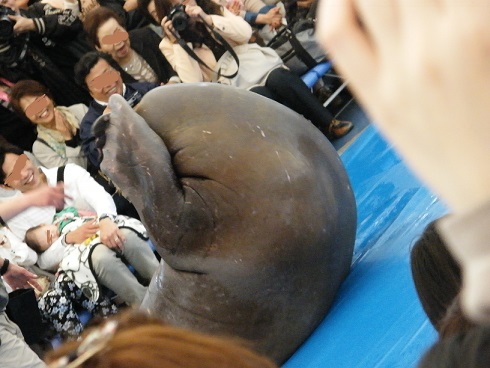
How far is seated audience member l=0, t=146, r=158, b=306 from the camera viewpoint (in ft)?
11.0

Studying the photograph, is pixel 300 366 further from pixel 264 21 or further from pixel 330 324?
pixel 264 21

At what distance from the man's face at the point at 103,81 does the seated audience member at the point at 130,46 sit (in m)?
0.25

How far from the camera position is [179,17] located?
12.5 feet

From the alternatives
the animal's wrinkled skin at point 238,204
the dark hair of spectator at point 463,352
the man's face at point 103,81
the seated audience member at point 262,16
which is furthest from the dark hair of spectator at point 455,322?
the seated audience member at point 262,16

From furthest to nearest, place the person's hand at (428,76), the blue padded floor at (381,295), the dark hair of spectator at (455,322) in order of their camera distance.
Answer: the blue padded floor at (381,295) < the dark hair of spectator at (455,322) < the person's hand at (428,76)

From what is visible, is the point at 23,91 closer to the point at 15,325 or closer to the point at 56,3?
the point at 56,3

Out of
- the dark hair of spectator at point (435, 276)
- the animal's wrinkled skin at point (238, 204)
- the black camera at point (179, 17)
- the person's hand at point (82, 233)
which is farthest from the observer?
the black camera at point (179, 17)

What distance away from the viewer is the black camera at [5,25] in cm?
405

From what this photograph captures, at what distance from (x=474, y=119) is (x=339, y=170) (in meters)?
1.75

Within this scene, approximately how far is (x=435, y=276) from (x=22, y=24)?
3.63 m

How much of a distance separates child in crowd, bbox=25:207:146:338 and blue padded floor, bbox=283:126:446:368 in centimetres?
138

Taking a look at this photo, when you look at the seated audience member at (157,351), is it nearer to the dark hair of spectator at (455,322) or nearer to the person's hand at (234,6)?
the dark hair of spectator at (455,322)

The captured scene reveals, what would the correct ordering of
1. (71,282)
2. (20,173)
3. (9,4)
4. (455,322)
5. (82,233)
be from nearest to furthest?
(455,322) → (71,282) → (82,233) → (20,173) → (9,4)

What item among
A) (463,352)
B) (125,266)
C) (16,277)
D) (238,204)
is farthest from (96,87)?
(463,352)
